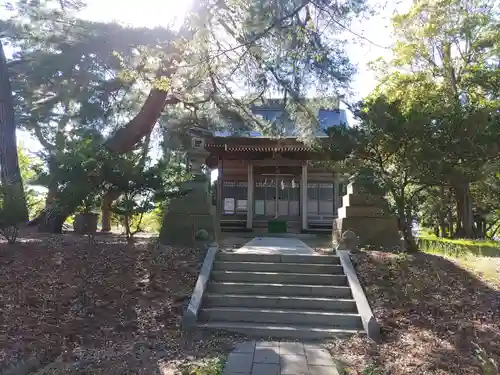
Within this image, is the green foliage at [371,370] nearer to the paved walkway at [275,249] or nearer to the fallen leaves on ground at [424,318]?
the fallen leaves on ground at [424,318]

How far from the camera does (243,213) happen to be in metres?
15.5

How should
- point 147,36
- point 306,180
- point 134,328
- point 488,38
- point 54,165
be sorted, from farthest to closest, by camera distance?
point 306,180, point 488,38, point 147,36, point 54,165, point 134,328

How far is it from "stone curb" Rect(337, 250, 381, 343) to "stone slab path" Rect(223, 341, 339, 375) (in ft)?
2.32

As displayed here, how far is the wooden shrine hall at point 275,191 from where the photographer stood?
48.4 feet

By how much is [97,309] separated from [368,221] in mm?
5186

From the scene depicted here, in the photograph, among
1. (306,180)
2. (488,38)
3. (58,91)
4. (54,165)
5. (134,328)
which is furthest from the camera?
(306,180)

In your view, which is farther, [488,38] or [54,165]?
[488,38]

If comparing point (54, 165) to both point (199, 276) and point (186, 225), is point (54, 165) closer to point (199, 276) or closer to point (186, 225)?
point (186, 225)

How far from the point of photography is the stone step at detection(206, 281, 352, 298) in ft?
18.5

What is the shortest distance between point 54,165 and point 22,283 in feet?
8.60

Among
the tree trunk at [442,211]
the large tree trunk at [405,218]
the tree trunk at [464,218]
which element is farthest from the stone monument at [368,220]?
the tree trunk at [442,211]

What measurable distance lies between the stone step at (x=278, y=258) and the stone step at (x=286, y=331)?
177 cm

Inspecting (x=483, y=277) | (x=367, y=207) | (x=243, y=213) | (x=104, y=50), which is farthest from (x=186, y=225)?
(x=243, y=213)

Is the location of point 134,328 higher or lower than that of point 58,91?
lower
